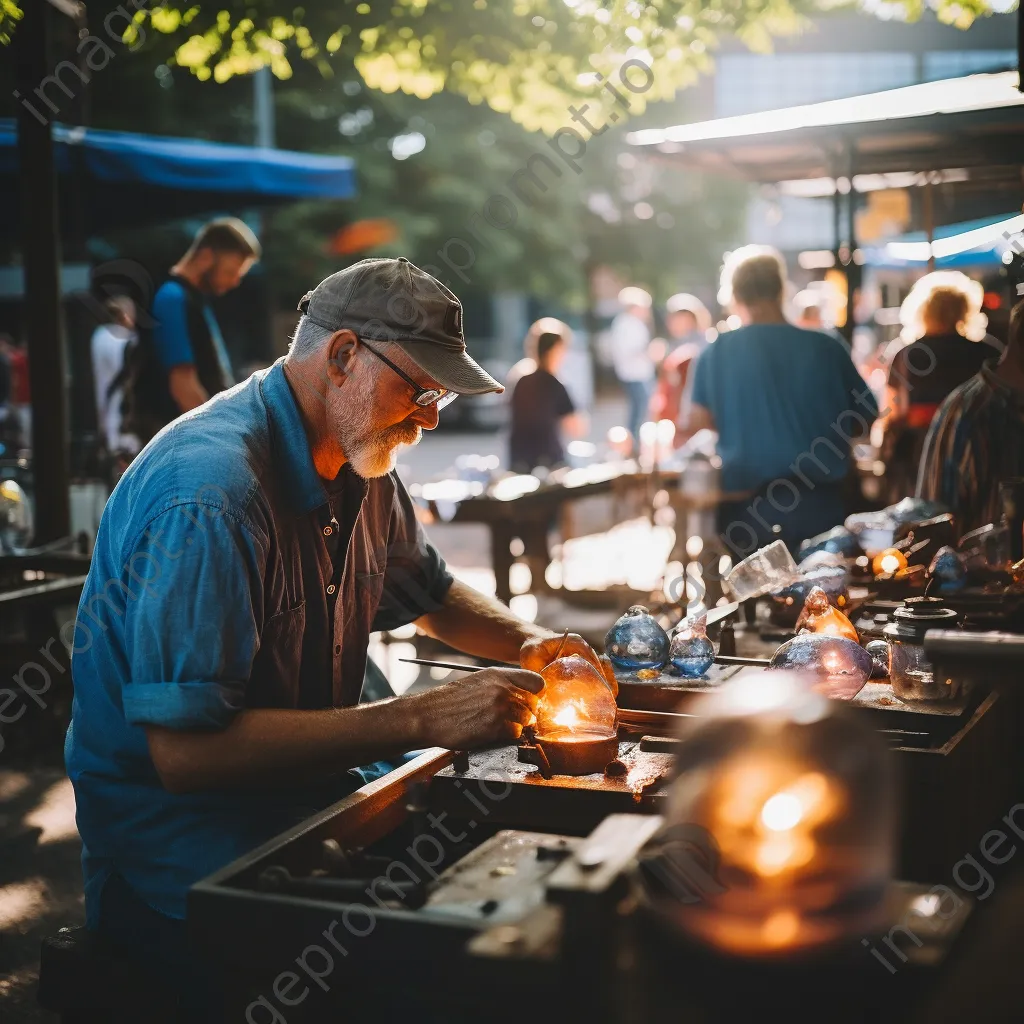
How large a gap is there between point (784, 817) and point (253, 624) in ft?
3.54

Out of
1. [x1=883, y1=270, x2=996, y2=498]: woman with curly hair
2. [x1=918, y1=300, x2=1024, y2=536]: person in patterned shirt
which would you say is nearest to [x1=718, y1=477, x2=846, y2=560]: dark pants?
[x1=918, y1=300, x2=1024, y2=536]: person in patterned shirt

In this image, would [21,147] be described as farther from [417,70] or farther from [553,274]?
→ [553,274]

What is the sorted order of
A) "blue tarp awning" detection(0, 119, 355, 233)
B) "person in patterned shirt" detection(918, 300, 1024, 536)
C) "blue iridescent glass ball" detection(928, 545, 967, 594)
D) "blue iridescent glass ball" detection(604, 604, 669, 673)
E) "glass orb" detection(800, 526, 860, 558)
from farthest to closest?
"blue tarp awning" detection(0, 119, 355, 233), "person in patterned shirt" detection(918, 300, 1024, 536), "glass orb" detection(800, 526, 860, 558), "blue iridescent glass ball" detection(928, 545, 967, 594), "blue iridescent glass ball" detection(604, 604, 669, 673)

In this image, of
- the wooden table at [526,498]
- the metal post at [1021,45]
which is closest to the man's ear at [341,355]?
the metal post at [1021,45]

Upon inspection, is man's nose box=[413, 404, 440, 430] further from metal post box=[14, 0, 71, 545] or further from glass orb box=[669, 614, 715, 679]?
metal post box=[14, 0, 71, 545]

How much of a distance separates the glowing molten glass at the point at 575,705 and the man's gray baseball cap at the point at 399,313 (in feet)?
1.86

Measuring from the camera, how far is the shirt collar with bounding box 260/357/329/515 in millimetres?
2379

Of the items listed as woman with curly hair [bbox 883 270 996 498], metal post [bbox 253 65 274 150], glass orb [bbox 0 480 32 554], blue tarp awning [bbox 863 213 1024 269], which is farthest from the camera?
metal post [bbox 253 65 274 150]

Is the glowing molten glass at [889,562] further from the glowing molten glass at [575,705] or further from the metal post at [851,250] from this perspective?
the metal post at [851,250]

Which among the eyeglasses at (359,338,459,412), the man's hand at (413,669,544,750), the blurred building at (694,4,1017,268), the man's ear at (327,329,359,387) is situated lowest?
the man's hand at (413,669,544,750)

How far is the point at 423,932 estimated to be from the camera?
4.84 ft

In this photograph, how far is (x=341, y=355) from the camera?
2385 mm

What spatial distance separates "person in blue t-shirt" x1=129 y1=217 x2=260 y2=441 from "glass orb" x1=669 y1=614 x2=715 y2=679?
4268 mm

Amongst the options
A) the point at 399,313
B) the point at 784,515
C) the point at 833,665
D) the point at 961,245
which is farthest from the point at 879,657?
the point at 961,245
